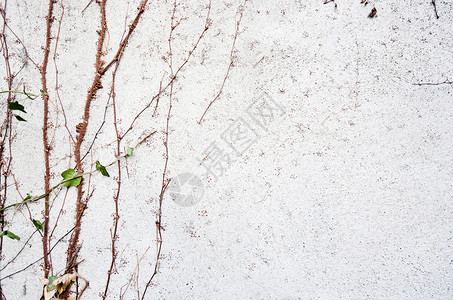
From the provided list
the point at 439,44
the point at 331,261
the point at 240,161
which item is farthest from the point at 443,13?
the point at 331,261

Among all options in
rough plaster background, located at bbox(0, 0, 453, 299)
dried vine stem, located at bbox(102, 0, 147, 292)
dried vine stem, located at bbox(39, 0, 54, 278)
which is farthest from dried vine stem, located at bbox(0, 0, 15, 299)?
dried vine stem, located at bbox(102, 0, 147, 292)

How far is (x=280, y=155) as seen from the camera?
5.05 ft

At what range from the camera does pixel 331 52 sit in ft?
5.07

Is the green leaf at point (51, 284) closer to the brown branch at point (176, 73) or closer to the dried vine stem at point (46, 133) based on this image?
the dried vine stem at point (46, 133)

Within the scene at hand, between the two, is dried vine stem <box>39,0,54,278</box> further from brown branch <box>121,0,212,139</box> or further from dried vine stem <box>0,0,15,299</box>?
brown branch <box>121,0,212,139</box>

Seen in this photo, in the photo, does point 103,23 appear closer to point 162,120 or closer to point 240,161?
point 162,120

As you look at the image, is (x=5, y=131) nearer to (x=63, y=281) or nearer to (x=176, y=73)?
(x=63, y=281)

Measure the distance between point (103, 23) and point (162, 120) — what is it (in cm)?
69
